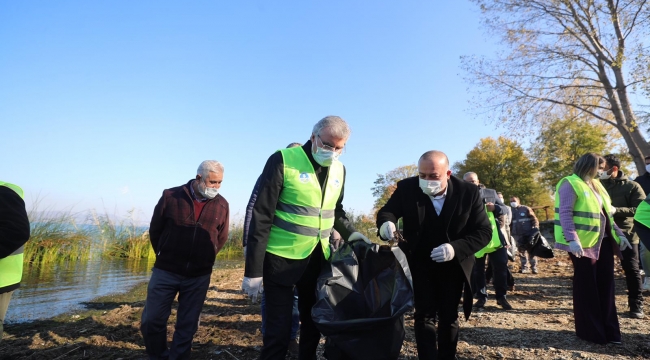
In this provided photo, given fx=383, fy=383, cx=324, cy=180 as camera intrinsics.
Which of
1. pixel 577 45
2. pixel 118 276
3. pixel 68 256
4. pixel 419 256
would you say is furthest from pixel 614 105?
pixel 68 256

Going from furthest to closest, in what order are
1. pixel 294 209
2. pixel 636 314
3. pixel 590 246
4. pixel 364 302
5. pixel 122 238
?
1. pixel 122 238
2. pixel 636 314
3. pixel 590 246
4. pixel 294 209
5. pixel 364 302

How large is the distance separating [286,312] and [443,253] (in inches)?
47.1

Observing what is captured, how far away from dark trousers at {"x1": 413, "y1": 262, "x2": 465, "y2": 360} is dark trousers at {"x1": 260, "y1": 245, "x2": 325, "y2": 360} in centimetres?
83

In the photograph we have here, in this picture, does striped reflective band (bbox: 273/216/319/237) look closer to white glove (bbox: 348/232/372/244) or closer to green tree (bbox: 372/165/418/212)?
white glove (bbox: 348/232/372/244)

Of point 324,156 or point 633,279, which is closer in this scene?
point 324,156

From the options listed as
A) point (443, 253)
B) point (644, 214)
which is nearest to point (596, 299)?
point (644, 214)

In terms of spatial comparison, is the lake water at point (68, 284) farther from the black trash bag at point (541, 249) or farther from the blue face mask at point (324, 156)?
the black trash bag at point (541, 249)

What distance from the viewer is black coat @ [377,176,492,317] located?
121 inches

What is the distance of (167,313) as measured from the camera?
3.58m

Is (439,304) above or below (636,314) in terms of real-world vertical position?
above

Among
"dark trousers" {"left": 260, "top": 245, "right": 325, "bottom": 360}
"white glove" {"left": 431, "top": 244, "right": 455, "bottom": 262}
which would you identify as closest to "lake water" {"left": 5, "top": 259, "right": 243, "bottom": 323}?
"dark trousers" {"left": 260, "top": 245, "right": 325, "bottom": 360}

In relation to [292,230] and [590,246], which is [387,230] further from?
[590,246]

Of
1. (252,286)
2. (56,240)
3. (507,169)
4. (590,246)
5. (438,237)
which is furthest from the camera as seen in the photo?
(507,169)

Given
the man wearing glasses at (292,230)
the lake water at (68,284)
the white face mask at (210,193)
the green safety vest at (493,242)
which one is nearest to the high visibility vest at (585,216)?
the green safety vest at (493,242)
